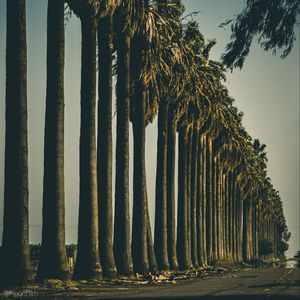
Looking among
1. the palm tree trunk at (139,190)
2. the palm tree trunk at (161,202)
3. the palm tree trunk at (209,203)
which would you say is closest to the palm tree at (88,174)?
the palm tree trunk at (139,190)

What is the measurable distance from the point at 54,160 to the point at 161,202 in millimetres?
25179

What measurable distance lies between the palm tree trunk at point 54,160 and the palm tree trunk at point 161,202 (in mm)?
24644

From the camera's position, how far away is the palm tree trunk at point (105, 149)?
4281 centimetres

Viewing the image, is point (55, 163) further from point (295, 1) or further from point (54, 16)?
point (295, 1)

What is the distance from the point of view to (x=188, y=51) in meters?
60.3

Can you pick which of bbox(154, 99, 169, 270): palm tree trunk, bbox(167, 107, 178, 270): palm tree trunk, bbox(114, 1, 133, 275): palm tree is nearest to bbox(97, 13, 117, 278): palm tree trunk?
bbox(114, 1, 133, 275): palm tree

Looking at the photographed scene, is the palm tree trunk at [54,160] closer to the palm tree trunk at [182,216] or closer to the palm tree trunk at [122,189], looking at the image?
the palm tree trunk at [122,189]

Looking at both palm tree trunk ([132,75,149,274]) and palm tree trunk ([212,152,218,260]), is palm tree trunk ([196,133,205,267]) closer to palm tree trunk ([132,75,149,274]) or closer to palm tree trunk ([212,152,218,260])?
palm tree trunk ([212,152,218,260])

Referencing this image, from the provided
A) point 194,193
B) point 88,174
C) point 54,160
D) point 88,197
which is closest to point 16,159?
point 54,160

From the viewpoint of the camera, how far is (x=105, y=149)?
144ft

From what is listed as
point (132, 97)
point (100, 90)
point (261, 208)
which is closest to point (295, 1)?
point (100, 90)

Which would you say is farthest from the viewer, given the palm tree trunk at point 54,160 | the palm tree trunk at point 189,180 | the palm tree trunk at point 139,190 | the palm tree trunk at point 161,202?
the palm tree trunk at point 189,180

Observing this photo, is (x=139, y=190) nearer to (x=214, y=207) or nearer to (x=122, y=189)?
(x=122, y=189)

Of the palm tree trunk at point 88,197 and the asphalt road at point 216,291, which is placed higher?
the palm tree trunk at point 88,197
